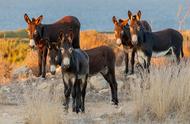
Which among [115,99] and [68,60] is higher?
[68,60]

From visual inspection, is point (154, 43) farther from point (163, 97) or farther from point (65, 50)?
point (163, 97)

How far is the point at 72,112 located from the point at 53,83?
4259 millimetres

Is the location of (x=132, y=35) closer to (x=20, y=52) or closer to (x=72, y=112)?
(x=72, y=112)

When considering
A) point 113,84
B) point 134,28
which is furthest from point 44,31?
point 113,84

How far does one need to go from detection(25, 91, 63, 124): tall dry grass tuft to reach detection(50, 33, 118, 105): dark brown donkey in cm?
328

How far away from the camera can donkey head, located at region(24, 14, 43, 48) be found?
63.8ft

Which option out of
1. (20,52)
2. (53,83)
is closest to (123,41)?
(53,83)

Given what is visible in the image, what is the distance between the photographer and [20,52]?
1344 inches

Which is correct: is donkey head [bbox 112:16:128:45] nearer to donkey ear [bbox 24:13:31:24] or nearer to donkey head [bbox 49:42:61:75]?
Result: donkey ear [bbox 24:13:31:24]

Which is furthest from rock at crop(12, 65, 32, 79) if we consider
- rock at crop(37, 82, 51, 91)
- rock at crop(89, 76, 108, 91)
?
rock at crop(89, 76, 108, 91)

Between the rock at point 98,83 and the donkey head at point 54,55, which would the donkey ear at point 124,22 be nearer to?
the rock at point 98,83

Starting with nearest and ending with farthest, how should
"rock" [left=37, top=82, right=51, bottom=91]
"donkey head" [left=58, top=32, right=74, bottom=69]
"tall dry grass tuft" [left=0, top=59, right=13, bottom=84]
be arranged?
"donkey head" [left=58, top=32, right=74, bottom=69], "rock" [left=37, top=82, right=51, bottom=91], "tall dry grass tuft" [left=0, top=59, right=13, bottom=84]

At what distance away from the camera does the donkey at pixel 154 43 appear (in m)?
18.8

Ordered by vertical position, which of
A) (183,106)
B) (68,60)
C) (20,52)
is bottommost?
(20,52)
